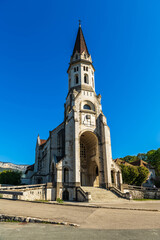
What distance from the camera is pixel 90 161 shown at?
36812mm

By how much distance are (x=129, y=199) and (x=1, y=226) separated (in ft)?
74.7

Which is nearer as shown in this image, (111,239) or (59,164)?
(111,239)

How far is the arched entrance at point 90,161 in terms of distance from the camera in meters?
35.7

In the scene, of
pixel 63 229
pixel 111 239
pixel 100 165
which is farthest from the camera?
pixel 100 165

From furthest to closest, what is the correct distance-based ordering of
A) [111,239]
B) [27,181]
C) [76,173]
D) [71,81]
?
[27,181] < [71,81] < [76,173] < [111,239]

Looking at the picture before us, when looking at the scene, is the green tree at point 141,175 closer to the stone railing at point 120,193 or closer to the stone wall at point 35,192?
the stone railing at point 120,193

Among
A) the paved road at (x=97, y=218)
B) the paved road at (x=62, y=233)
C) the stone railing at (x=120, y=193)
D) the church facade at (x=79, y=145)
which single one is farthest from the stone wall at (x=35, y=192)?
the paved road at (x=62, y=233)

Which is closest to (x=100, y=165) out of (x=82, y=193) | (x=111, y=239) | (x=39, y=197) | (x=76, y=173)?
(x=76, y=173)

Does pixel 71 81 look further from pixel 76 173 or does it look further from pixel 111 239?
pixel 111 239

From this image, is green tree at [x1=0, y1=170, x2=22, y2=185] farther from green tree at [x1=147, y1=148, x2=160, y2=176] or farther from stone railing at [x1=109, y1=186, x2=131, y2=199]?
green tree at [x1=147, y1=148, x2=160, y2=176]

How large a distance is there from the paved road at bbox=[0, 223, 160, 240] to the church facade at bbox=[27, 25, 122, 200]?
21.7 m

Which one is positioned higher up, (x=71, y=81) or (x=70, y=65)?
(x=70, y=65)

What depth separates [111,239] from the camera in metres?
5.95

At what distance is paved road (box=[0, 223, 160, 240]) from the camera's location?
5992mm
